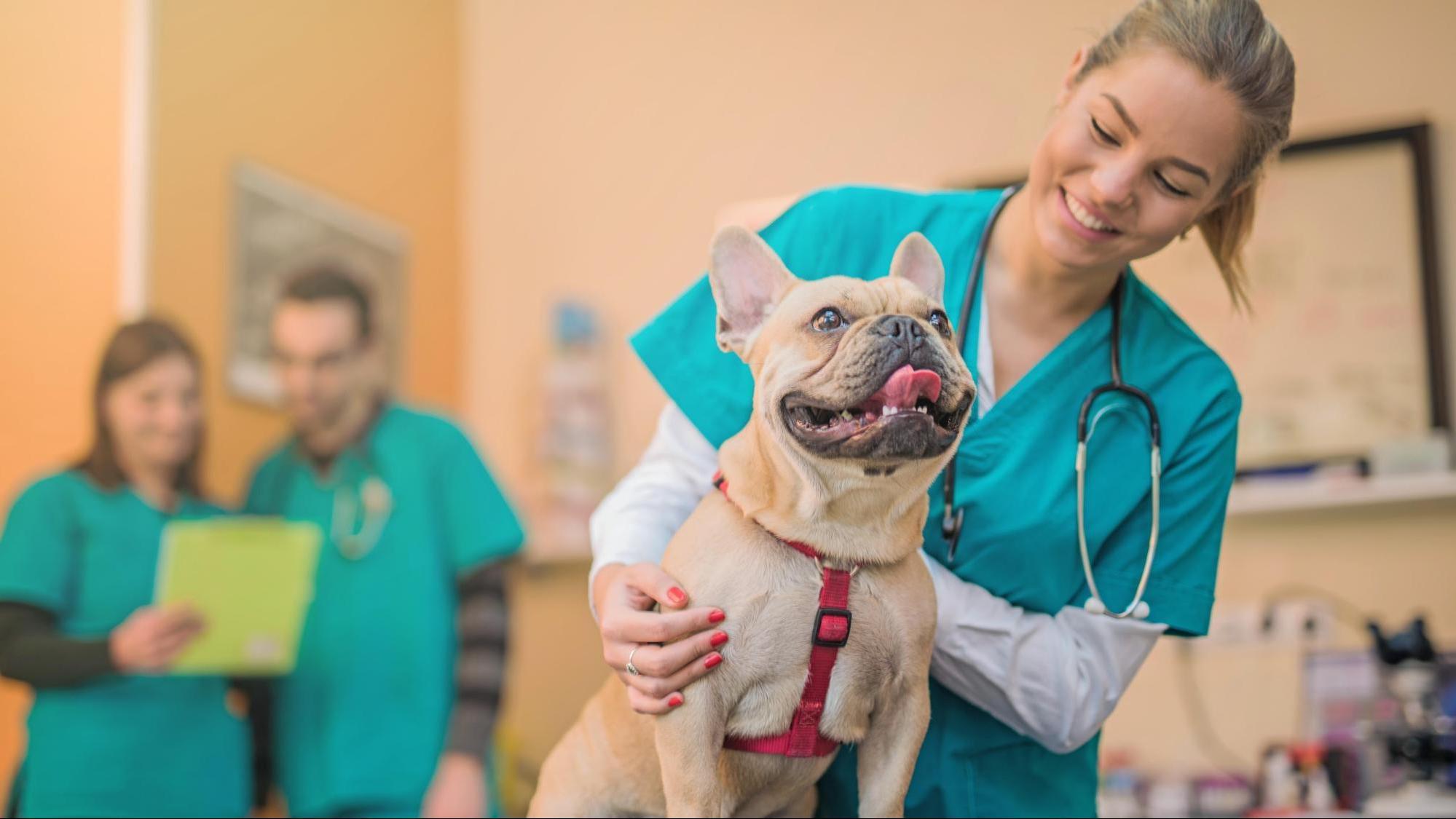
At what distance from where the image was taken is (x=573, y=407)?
3.26 m

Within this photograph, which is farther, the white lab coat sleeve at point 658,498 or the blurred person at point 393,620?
the blurred person at point 393,620

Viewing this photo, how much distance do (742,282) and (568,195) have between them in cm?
248

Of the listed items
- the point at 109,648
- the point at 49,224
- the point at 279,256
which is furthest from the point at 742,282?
the point at 279,256

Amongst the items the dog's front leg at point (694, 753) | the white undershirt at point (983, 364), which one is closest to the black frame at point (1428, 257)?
the white undershirt at point (983, 364)

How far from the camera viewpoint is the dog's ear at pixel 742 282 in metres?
0.93

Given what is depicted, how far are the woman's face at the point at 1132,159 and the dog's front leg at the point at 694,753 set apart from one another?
0.46 meters

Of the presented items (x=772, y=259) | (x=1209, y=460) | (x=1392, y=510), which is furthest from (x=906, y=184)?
(x=772, y=259)

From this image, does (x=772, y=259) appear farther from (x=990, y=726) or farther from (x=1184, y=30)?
(x=990, y=726)

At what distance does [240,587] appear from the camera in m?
1.91

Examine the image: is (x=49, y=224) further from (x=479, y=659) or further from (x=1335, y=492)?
(x=1335, y=492)

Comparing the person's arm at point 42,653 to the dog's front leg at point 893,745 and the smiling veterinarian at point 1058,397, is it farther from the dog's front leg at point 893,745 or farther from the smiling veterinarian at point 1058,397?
the dog's front leg at point 893,745

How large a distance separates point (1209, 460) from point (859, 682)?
1.43ft

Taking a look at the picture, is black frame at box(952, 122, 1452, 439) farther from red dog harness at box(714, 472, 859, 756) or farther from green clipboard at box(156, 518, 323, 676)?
red dog harness at box(714, 472, 859, 756)

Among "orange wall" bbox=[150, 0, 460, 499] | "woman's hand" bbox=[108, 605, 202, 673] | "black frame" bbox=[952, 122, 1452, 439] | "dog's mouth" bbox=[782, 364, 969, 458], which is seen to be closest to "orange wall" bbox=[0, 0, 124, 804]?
"woman's hand" bbox=[108, 605, 202, 673]
